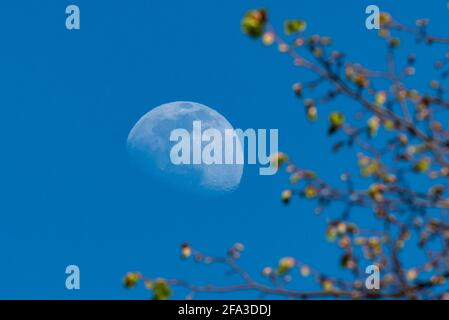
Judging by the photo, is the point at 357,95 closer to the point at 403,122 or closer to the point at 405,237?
the point at 403,122

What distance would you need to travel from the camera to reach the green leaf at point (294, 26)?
6.63 m

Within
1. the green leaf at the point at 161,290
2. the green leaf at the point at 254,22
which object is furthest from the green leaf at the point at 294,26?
the green leaf at the point at 161,290

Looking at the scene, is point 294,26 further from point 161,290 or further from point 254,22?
point 161,290

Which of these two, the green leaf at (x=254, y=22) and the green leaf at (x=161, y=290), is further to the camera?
the green leaf at (x=161, y=290)

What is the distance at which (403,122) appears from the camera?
6.77 metres

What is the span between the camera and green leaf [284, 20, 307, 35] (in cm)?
663

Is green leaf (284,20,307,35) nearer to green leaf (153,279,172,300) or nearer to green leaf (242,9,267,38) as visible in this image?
green leaf (242,9,267,38)

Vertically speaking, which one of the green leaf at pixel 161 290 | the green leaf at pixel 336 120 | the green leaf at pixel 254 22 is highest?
the green leaf at pixel 254 22

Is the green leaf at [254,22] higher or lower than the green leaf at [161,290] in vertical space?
higher

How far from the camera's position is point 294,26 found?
667 cm

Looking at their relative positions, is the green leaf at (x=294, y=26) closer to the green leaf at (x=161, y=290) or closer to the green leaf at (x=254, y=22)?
the green leaf at (x=254, y=22)
